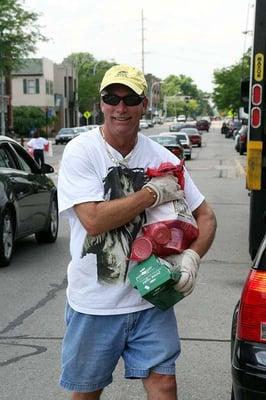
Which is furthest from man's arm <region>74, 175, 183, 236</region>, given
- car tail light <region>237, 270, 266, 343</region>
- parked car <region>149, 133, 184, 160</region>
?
parked car <region>149, 133, 184, 160</region>

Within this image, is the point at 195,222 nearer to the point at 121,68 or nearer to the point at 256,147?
the point at 121,68

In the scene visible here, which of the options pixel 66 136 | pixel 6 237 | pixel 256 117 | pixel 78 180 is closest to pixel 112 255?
pixel 78 180

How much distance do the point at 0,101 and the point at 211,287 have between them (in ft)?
130

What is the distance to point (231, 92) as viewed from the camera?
6981 cm

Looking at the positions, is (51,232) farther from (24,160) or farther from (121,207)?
(121,207)

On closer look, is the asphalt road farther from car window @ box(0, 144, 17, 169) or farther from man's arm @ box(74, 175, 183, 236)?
man's arm @ box(74, 175, 183, 236)

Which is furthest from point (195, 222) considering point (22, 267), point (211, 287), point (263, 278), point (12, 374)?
point (22, 267)

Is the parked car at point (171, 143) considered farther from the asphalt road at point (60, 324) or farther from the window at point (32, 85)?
the window at point (32, 85)

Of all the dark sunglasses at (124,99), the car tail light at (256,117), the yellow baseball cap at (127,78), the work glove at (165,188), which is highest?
the yellow baseball cap at (127,78)

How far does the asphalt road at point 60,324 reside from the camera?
14.3 ft

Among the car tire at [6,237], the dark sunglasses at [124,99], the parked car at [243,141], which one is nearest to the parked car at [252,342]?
the dark sunglasses at [124,99]

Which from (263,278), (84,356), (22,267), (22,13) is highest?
(22,13)

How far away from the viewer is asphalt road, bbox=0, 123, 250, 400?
4.36m

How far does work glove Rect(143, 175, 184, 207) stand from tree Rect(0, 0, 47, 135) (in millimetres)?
39750
